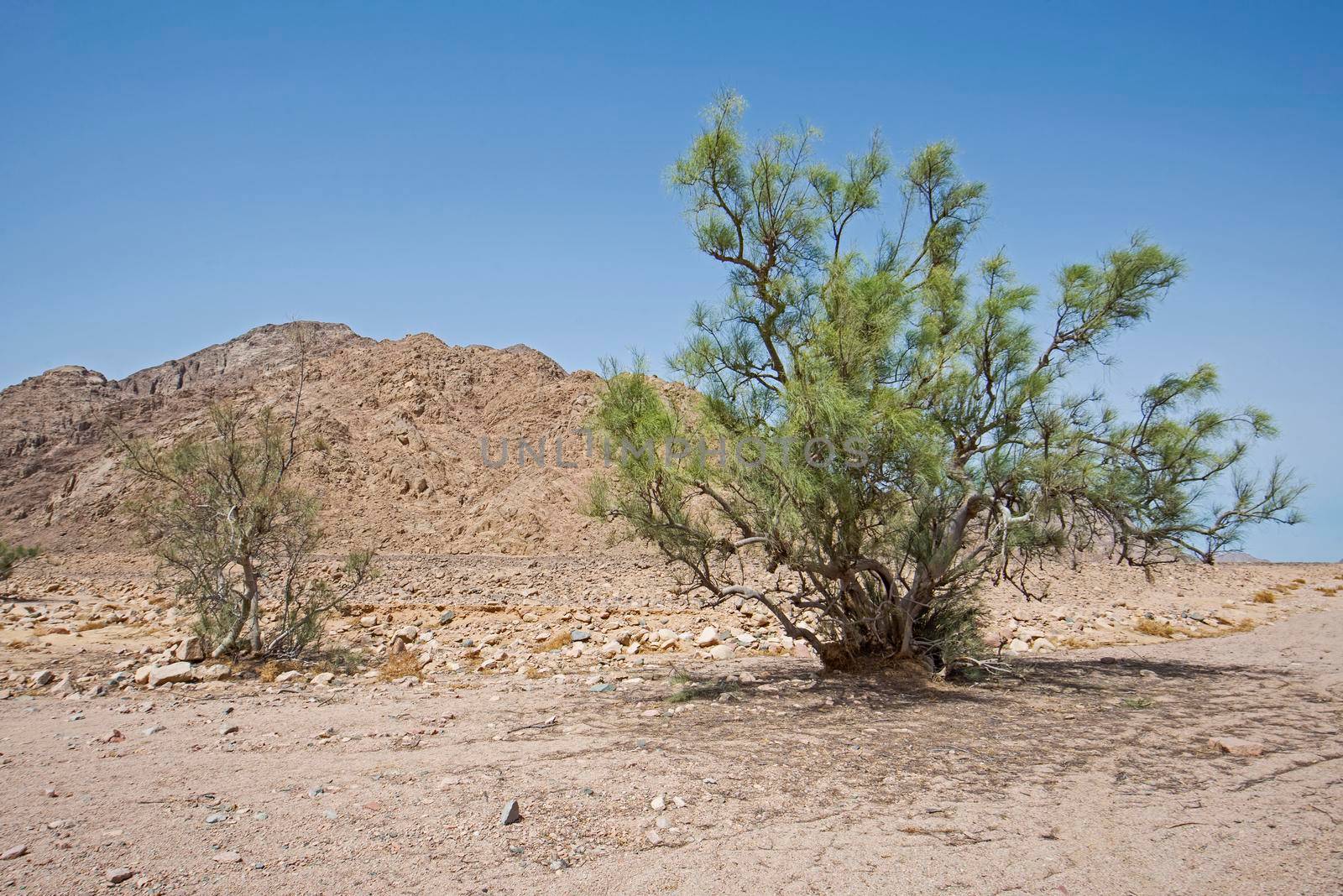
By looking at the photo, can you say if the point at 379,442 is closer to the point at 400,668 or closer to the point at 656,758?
the point at 400,668

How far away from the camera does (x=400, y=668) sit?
10.7m

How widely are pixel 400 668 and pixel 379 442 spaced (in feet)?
102

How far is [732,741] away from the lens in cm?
644

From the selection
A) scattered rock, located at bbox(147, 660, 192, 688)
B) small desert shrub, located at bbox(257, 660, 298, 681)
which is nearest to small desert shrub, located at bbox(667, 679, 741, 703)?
small desert shrub, located at bbox(257, 660, 298, 681)

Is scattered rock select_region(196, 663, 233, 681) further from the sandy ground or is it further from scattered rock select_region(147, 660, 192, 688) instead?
the sandy ground

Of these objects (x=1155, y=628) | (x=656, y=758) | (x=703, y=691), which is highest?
(x=656, y=758)

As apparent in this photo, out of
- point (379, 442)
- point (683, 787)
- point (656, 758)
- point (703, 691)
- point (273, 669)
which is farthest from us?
point (379, 442)

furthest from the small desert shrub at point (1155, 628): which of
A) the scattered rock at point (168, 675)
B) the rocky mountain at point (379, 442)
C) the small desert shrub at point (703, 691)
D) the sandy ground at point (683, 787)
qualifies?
the rocky mountain at point (379, 442)

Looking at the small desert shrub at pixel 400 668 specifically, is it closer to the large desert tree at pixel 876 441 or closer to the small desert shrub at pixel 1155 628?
the large desert tree at pixel 876 441

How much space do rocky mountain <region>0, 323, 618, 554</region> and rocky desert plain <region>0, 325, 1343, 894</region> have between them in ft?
55.5

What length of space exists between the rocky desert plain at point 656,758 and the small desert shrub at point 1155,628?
0.10m

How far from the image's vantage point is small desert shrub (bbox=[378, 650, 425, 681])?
10281 mm

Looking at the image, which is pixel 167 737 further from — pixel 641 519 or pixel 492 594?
pixel 492 594

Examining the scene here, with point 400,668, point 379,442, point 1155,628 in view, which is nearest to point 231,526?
point 400,668
